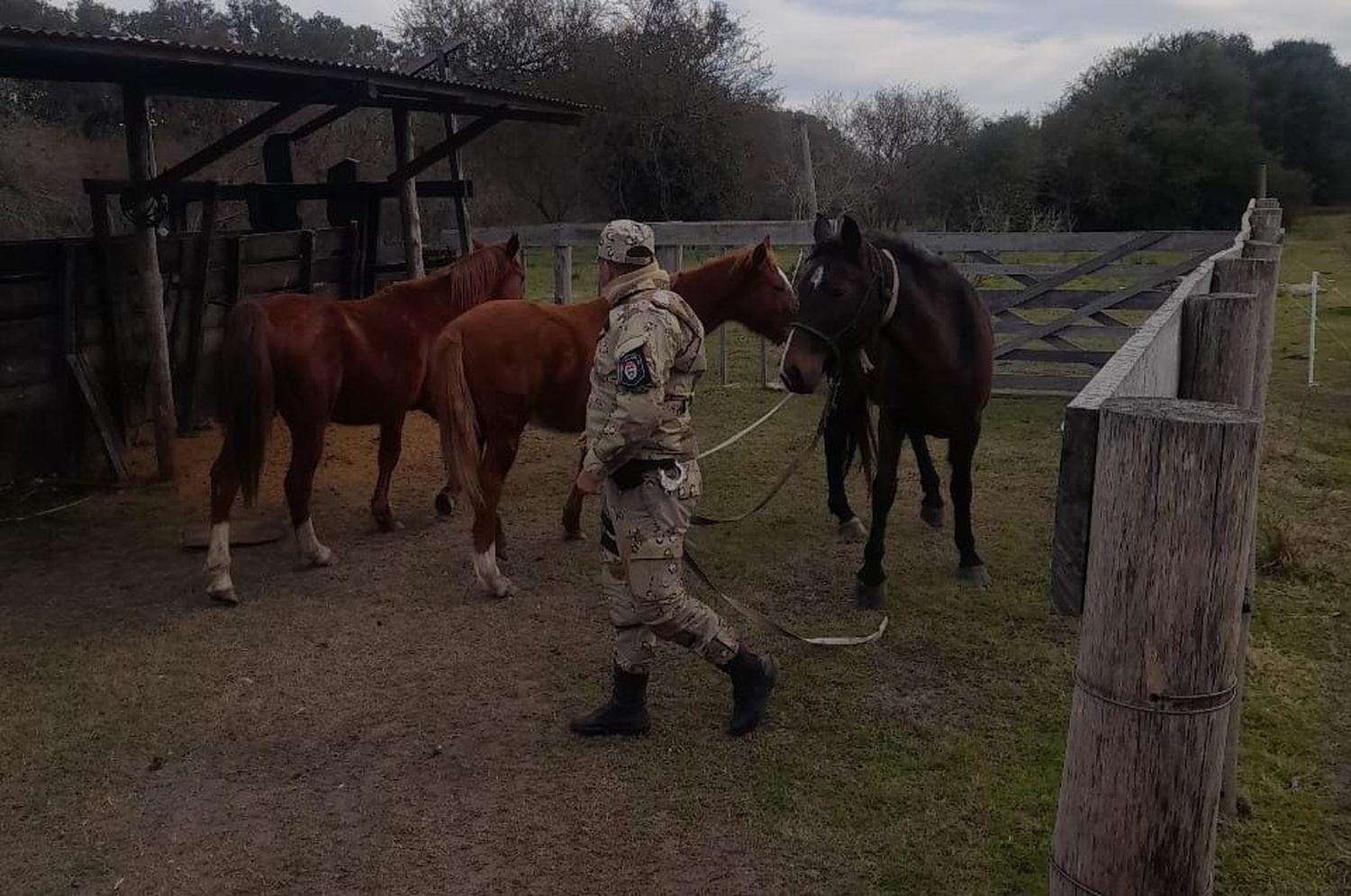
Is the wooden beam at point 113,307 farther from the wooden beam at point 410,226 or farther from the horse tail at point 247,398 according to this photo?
the horse tail at point 247,398

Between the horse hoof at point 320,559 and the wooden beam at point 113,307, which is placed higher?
the wooden beam at point 113,307

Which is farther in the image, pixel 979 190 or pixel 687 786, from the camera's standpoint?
pixel 979 190

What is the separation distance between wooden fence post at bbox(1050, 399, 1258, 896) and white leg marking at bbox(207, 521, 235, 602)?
4.75 metres

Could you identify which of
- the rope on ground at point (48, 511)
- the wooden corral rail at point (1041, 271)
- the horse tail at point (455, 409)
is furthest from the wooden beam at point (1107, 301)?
the rope on ground at point (48, 511)

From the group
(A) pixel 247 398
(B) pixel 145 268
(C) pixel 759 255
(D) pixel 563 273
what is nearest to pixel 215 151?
(B) pixel 145 268

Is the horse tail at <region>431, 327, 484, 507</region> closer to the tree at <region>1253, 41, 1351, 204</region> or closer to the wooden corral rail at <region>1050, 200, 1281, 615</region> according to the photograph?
the wooden corral rail at <region>1050, 200, 1281, 615</region>

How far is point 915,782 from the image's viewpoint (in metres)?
3.49

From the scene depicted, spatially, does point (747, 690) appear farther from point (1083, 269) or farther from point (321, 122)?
point (321, 122)

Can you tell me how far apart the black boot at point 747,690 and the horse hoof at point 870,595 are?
4.36 ft

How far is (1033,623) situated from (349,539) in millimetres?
4149

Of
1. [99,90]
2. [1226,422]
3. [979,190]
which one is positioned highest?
[99,90]

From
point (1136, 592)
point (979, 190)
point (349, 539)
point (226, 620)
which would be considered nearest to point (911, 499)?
point (349, 539)

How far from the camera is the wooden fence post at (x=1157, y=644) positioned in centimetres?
140

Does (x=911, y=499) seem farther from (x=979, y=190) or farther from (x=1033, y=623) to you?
(x=979, y=190)
